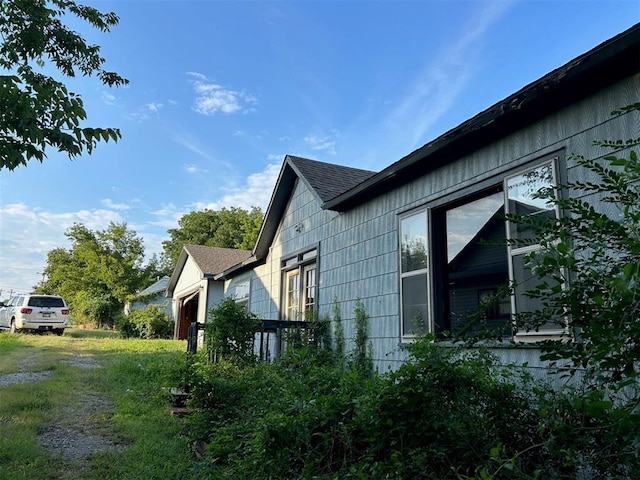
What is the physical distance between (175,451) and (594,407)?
386 centimetres

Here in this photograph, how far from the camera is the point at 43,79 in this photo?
4.21 m

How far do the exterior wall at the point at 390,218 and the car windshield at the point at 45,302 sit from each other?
11.2m

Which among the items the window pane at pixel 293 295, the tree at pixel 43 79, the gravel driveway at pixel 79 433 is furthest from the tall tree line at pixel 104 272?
the tree at pixel 43 79

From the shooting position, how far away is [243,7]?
30.0 ft

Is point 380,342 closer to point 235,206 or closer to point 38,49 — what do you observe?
point 38,49

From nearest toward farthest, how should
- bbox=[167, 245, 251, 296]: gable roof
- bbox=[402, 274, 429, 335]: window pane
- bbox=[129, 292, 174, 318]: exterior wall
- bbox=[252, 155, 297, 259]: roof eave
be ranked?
bbox=[402, 274, 429, 335]: window pane < bbox=[252, 155, 297, 259]: roof eave < bbox=[167, 245, 251, 296]: gable roof < bbox=[129, 292, 174, 318]: exterior wall

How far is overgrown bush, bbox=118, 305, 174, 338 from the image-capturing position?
2078 centimetres

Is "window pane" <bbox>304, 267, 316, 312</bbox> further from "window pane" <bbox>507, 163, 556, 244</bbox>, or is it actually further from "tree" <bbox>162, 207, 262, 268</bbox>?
"tree" <bbox>162, 207, 262, 268</bbox>

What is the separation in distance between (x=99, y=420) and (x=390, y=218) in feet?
14.7

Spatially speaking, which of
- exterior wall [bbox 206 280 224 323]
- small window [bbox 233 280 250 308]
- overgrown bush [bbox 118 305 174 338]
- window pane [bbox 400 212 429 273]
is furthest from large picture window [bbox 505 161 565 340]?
overgrown bush [bbox 118 305 174 338]

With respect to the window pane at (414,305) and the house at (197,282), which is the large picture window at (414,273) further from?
the house at (197,282)

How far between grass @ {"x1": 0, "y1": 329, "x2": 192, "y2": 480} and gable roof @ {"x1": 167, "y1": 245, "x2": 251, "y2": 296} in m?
8.38

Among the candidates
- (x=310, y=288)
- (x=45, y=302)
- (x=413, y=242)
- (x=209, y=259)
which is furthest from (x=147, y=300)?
(x=413, y=242)

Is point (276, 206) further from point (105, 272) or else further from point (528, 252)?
point (105, 272)
